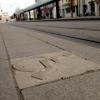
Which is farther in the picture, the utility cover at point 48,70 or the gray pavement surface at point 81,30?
the gray pavement surface at point 81,30

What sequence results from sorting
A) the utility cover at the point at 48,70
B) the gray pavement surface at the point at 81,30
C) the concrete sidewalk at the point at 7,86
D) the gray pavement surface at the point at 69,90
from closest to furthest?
the gray pavement surface at the point at 69,90 → the concrete sidewalk at the point at 7,86 → the utility cover at the point at 48,70 → the gray pavement surface at the point at 81,30

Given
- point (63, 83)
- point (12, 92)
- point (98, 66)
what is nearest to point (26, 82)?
point (12, 92)

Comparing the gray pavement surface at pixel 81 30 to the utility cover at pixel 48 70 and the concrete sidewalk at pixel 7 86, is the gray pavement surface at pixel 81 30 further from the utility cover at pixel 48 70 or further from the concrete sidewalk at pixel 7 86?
the concrete sidewalk at pixel 7 86

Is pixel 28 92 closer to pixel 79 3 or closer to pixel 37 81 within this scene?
pixel 37 81

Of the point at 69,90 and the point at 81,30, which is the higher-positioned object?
the point at 81,30

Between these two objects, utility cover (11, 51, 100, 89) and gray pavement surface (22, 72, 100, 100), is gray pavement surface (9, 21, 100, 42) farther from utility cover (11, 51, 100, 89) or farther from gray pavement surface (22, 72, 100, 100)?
gray pavement surface (22, 72, 100, 100)

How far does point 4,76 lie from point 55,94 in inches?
48.5

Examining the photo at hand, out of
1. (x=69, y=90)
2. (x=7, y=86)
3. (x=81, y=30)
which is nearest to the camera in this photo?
(x=69, y=90)

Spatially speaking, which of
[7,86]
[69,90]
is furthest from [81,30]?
[69,90]

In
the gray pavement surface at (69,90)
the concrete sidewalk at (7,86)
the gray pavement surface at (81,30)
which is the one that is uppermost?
the gray pavement surface at (81,30)

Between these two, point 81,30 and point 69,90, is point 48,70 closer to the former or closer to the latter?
point 69,90

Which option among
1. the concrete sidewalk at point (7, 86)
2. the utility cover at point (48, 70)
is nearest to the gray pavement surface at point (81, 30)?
the utility cover at point (48, 70)

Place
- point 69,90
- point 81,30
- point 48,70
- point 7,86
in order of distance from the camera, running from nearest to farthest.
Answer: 1. point 69,90
2. point 7,86
3. point 48,70
4. point 81,30

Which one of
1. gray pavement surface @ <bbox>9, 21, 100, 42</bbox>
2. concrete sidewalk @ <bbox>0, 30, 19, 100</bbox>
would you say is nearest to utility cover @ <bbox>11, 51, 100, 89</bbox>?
concrete sidewalk @ <bbox>0, 30, 19, 100</bbox>
